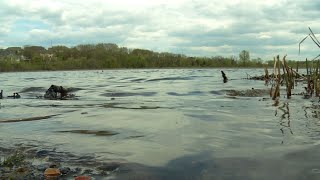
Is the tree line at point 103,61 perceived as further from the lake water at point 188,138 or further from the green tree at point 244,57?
the lake water at point 188,138

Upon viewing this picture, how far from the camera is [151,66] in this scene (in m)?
131

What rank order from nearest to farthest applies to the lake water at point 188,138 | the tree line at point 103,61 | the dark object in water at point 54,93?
the lake water at point 188,138 → the dark object in water at point 54,93 → the tree line at point 103,61

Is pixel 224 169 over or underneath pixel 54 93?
underneath

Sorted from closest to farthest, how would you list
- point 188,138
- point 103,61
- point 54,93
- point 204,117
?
point 188,138 < point 204,117 < point 54,93 < point 103,61

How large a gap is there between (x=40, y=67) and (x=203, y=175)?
116085mm

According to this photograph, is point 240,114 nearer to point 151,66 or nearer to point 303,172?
point 303,172

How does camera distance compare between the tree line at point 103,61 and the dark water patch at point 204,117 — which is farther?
the tree line at point 103,61

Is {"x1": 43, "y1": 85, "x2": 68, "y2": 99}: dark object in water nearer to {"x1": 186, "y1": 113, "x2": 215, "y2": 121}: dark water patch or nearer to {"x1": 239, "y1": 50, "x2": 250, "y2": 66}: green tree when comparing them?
{"x1": 186, "y1": 113, "x2": 215, "y2": 121}: dark water patch

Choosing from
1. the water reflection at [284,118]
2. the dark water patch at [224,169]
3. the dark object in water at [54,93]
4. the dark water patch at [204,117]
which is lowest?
the dark water patch at [224,169]

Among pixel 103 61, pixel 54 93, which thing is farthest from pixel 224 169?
pixel 103 61

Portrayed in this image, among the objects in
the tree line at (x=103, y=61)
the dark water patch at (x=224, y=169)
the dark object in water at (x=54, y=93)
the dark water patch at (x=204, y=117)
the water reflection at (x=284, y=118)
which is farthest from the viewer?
the tree line at (x=103, y=61)

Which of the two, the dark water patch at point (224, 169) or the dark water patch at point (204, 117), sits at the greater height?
the dark water patch at point (204, 117)

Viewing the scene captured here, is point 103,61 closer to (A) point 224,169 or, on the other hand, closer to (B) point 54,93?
(B) point 54,93

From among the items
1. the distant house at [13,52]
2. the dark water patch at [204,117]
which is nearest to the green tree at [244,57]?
the distant house at [13,52]
